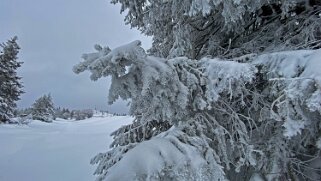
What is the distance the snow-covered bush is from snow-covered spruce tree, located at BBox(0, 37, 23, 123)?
1946cm

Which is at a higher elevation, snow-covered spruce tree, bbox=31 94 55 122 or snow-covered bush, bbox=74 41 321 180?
snow-covered spruce tree, bbox=31 94 55 122

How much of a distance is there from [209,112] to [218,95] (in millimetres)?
347

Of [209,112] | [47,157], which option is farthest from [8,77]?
[209,112]

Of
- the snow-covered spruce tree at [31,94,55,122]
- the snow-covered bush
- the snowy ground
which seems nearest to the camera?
the snow-covered bush

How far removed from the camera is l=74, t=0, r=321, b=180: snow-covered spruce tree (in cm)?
195

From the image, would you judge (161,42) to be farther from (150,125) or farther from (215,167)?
(215,167)

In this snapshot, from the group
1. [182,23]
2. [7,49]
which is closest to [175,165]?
[182,23]

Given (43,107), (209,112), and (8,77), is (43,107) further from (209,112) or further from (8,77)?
(209,112)

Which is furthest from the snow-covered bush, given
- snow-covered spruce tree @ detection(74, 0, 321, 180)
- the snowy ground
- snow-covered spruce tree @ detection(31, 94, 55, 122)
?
snow-covered spruce tree @ detection(31, 94, 55, 122)

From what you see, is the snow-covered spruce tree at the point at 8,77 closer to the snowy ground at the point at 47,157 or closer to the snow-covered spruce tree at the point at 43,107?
the snowy ground at the point at 47,157

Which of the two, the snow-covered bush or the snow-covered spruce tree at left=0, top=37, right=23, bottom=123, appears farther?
the snow-covered spruce tree at left=0, top=37, right=23, bottom=123

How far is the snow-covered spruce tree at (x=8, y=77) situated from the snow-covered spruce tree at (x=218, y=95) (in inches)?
743

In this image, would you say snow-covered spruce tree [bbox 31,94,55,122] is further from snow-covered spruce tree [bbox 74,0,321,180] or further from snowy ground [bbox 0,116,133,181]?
snow-covered spruce tree [bbox 74,0,321,180]

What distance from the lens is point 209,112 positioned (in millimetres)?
2672
